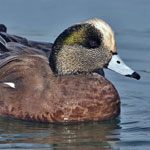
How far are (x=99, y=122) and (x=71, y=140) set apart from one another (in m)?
0.81

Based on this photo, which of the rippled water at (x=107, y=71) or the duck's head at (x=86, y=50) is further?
the duck's head at (x=86, y=50)

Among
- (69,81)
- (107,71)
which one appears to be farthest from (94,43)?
(107,71)

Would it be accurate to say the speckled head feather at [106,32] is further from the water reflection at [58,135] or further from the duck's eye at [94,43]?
the water reflection at [58,135]

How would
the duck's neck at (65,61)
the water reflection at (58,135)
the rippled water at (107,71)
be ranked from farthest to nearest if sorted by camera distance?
the duck's neck at (65,61) < the rippled water at (107,71) < the water reflection at (58,135)

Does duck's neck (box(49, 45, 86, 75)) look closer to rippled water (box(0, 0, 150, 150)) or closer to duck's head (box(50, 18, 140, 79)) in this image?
duck's head (box(50, 18, 140, 79))

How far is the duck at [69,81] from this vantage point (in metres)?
8.74

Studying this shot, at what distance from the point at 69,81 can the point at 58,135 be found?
2.49ft

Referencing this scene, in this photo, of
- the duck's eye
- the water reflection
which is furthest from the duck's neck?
the water reflection

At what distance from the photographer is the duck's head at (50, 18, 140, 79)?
349 inches

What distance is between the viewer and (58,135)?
330 inches

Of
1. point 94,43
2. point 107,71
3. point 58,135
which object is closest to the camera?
point 58,135

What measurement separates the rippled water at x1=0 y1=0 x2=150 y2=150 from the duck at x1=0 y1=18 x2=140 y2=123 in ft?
0.42

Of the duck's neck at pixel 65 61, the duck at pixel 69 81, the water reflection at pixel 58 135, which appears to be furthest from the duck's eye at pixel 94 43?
the water reflection at pixel 58 135

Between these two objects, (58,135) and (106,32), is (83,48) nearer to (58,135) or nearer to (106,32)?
(106,32)
